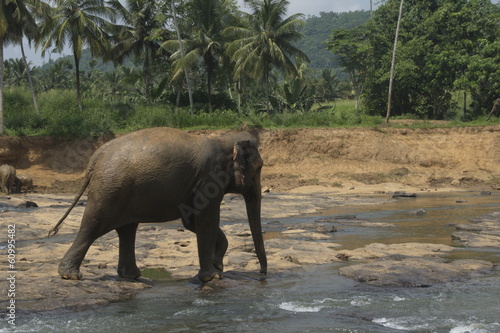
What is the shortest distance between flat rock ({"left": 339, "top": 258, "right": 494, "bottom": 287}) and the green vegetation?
Answer: 2816 centimetres

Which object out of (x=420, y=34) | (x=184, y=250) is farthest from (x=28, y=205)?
(x=420, y=34)

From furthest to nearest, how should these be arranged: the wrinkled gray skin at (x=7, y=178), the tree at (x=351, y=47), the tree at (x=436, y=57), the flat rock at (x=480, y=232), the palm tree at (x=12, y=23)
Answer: the tree at (x=351, y=47) < the tree at (x=436, y=57) < the palm tree at (x=12, y=23) < the wrinkled gray skin at (x=7, y=178) < the flat rock at (x=480, y=232)

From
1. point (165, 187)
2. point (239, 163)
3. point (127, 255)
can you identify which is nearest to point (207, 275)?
point (127, 255)

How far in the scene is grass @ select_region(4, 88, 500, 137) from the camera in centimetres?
3659

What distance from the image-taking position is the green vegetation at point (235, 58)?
3812 cm

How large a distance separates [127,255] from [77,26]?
33357mm

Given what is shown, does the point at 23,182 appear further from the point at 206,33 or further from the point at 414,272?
the point at 414,272

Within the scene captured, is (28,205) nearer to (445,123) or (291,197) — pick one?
(291,197)

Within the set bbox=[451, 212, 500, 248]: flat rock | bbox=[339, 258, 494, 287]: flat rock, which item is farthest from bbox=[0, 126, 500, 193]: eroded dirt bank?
bbox=[339, 258, 494, 287]: flat rock

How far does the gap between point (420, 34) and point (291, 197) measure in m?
24.2

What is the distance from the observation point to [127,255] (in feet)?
29.9

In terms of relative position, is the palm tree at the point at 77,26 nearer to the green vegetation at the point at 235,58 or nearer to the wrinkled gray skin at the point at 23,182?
the green vegetation at the point at 235,58

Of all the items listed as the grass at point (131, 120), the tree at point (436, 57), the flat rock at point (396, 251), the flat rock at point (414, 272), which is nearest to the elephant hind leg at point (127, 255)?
the flat rock at point (414, 272)

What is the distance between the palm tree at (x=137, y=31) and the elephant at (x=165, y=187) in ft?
120
